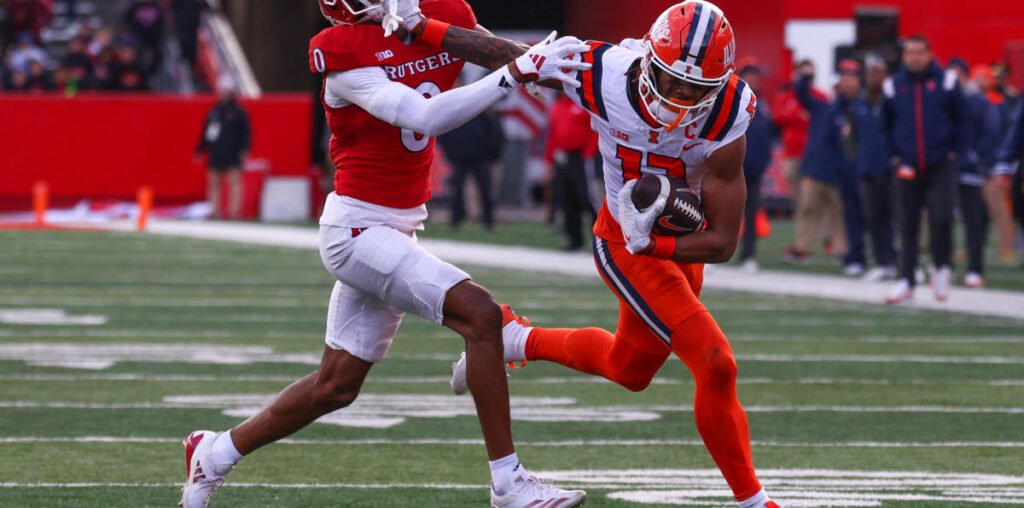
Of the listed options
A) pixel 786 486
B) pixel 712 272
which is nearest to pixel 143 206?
pixel 712 272

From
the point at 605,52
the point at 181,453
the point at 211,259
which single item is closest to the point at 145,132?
the point at 211,259

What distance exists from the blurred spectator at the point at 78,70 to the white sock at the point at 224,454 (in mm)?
20528

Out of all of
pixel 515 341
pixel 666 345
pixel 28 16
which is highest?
pixel 666 345

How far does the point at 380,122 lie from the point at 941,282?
799cm

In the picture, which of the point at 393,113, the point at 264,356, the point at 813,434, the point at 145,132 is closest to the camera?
the point at 393,113

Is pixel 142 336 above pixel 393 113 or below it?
below

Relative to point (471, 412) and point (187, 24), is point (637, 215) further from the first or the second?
point (187, 24)

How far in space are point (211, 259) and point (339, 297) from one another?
1156cm

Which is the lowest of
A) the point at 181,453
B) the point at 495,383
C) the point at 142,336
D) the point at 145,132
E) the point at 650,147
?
the point at 145,132

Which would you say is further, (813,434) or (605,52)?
(813,434)

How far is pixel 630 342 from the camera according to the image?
532 cm

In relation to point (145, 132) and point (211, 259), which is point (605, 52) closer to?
point (211, 259)

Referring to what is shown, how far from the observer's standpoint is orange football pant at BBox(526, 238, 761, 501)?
4812 mm

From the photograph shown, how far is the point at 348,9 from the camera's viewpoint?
4996 millimetres
